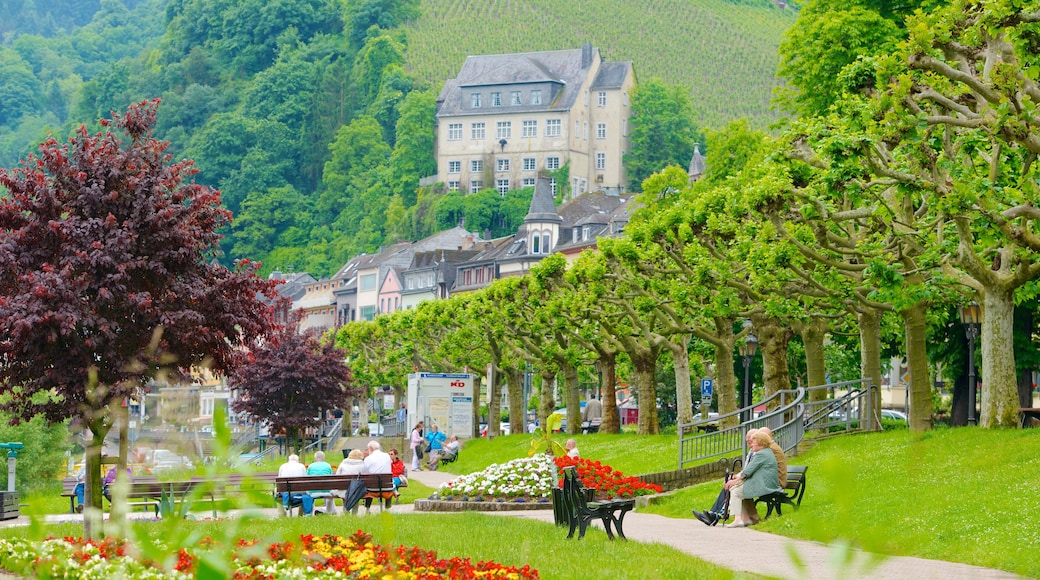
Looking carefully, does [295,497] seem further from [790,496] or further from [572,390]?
[572,390]

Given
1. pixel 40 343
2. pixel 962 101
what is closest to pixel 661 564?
pixel 40 343

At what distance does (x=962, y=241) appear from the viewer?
2323 centimetres

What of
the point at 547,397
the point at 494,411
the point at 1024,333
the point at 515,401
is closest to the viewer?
the point at 1024,333

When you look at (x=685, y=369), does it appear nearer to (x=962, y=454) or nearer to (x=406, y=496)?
(x=406, y=496)

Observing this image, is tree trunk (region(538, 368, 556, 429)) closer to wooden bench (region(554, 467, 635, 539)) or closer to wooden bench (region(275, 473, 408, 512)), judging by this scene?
wooden bench (region(275, 473, 408, 512))

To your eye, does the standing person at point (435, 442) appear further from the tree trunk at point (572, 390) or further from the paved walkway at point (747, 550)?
the paved walkway at point (747, 550)

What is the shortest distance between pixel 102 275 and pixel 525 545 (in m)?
7.60

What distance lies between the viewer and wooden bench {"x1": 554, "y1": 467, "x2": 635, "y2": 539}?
17.0 meters

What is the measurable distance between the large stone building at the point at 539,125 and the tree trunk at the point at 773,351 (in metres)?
136

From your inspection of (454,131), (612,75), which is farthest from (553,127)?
(454,131)

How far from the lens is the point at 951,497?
62.0ft

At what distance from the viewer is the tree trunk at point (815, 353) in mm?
35062

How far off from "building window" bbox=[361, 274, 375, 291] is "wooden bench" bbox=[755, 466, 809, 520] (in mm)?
126336

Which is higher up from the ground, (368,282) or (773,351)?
(368,282)
